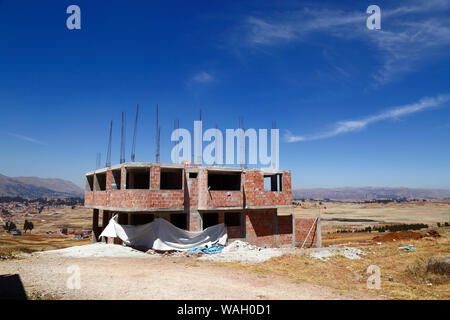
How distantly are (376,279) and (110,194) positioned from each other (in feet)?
57.0

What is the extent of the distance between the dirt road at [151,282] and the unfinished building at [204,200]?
4.65 metres

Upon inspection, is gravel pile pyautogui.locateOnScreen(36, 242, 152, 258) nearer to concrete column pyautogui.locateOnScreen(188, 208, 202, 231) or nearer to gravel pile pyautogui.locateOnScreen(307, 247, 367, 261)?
concrete column pyautogui.locateOnScreen(188, 208, 202, 231)

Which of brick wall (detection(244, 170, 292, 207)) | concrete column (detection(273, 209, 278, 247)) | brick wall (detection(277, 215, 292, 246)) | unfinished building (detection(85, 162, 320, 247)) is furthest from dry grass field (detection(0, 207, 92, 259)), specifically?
brick wall (detection(277, 215, 292, 246))

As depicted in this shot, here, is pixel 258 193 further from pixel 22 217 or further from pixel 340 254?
pixel 22 217

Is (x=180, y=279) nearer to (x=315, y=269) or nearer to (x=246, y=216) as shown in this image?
(x=315, y=269)

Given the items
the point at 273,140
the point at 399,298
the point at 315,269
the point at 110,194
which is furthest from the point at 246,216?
the point at 399,298

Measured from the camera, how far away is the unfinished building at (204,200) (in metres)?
19.9

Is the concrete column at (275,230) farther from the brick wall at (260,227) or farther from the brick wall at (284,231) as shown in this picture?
the brick wall at (284,231)

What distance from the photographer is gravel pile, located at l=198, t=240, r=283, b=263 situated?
17734 millimetres

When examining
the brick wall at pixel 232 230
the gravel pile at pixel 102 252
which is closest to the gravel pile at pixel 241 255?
the brick wall at pixel 232 230

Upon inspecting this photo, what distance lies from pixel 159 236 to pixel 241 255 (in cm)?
548

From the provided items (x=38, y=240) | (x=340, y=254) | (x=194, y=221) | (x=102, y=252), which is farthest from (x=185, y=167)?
(x=38, y=240)

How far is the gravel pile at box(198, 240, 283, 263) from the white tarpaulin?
176 cm
